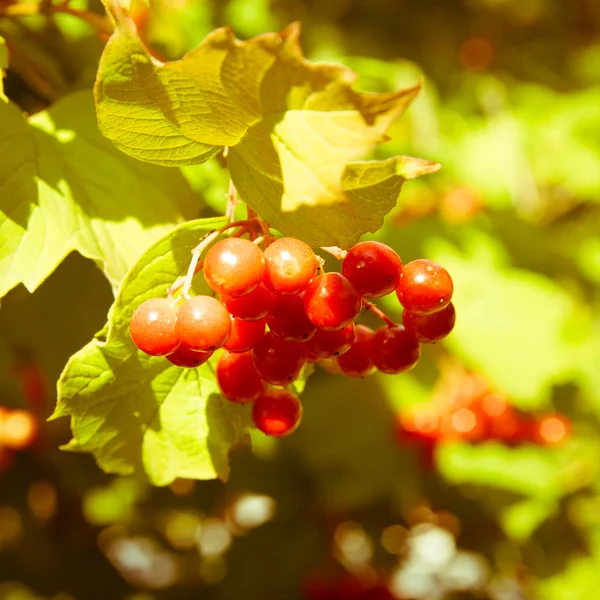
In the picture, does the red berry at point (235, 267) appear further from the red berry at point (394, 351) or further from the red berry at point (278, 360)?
the red berry at point (394, 351)

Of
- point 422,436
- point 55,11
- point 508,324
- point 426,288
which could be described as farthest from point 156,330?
point 508,324

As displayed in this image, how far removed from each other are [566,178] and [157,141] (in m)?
2.23

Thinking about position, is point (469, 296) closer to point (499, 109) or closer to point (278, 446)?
point (278, 446)

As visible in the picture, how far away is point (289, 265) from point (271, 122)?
0.12 metres

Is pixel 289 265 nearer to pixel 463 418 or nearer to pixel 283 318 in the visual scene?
pixel 283 318

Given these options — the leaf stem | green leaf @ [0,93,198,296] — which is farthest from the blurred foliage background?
green leaf @ [0,93,198,296]

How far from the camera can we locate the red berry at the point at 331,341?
0.67 meters

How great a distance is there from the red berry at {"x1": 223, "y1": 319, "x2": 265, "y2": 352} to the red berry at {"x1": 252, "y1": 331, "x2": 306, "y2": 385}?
1cm

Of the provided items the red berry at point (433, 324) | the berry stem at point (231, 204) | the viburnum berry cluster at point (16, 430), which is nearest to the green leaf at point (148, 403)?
the berry stem at point (231, 204)

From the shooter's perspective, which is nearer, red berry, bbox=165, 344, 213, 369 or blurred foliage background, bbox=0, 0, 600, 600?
red berry, bbox=165, 344, 213, 369

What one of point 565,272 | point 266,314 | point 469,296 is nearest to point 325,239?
point 266,314

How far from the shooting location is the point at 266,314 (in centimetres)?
65

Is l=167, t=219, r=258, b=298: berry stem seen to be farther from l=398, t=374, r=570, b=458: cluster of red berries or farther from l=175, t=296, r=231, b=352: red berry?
l=398, t=374, r=570, b=458: cluster of red berries

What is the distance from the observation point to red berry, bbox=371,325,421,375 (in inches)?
29.0
